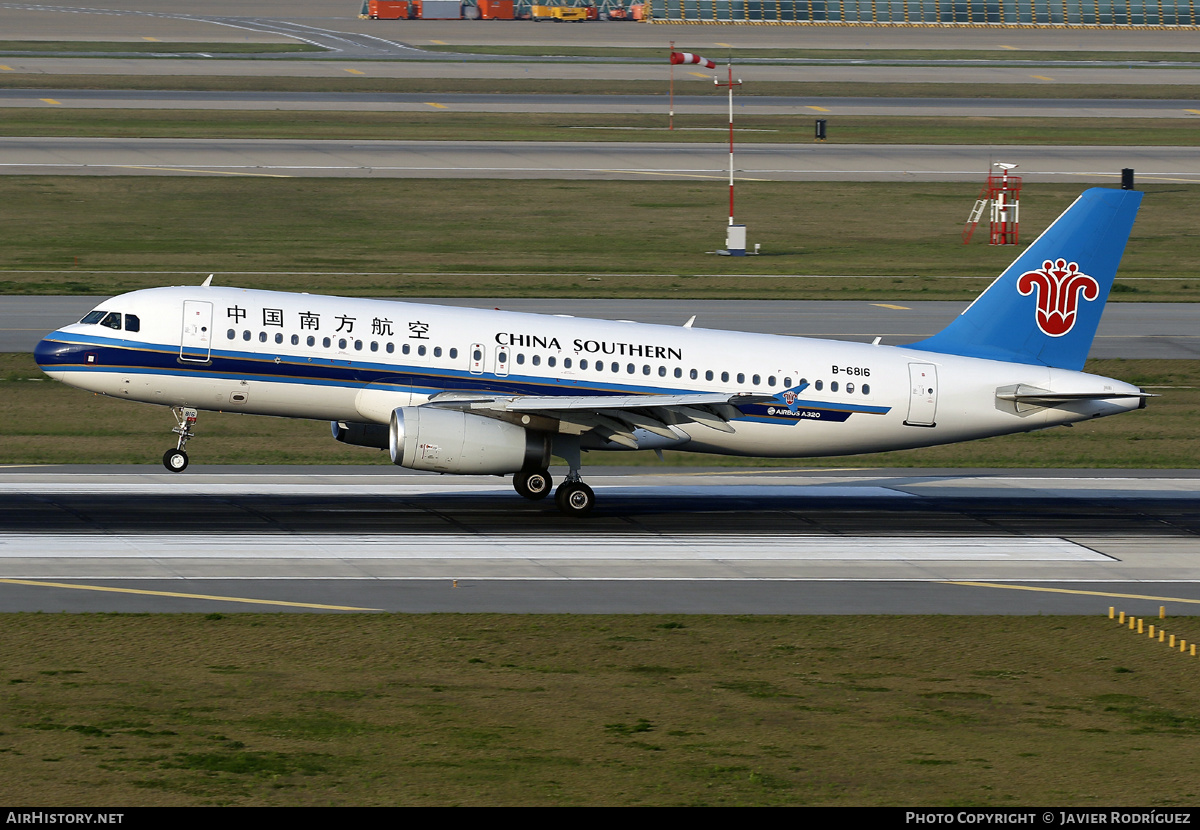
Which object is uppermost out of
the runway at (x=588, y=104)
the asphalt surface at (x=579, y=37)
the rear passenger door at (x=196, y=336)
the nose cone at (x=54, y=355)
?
the asphalt surface at (x=579, y=37)

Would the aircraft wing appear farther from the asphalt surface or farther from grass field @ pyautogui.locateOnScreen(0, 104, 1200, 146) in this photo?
the asphalt surface

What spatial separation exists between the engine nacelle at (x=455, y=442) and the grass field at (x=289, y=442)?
10699 millimetres

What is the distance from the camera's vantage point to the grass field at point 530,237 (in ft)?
236

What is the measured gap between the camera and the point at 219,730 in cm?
2192

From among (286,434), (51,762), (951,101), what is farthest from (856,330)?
(951,101)

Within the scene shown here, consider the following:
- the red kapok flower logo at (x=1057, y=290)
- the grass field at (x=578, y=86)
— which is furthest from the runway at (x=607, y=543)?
the grass field at (x=578, y=86)

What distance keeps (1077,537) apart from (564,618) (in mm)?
14873

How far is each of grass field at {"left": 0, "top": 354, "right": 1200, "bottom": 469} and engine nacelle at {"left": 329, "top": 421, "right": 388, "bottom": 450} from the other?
24.0 ft

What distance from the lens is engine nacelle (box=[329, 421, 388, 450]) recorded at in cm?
3769

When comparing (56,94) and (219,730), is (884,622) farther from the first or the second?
(56,94)

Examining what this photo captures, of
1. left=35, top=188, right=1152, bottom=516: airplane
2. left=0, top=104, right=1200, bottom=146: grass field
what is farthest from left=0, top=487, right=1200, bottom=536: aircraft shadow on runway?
left=0, top=104, right=1200, bottom=146: grass field

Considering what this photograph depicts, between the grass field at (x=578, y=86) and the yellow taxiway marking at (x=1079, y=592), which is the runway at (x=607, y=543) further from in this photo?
the grass field at (x=578, y=86)

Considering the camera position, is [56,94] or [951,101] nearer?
[56,94]

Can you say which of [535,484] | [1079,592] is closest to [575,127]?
[535,484]
